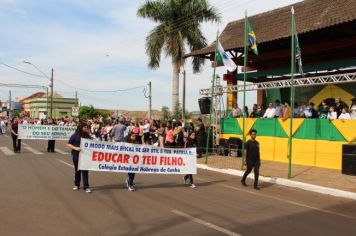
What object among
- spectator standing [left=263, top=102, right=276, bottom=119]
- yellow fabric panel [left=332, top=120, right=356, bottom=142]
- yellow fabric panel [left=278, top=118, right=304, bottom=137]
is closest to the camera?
yellow fabric panel [left=332, top=120, right=356, bottom=142]

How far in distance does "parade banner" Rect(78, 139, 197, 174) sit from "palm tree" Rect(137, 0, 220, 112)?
21336 millimetres

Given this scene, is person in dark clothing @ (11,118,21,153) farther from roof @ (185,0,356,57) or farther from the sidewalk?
roof @ (185,0,356,57)

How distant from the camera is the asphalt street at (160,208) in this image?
7.34 m

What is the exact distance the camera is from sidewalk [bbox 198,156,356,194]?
13641 millimetres

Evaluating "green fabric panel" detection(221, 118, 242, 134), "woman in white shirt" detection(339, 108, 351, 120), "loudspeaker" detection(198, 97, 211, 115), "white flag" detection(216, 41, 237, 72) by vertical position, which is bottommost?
"green fabric panel" detection(221, 118, 242, 134)

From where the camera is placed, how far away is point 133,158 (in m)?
11.8

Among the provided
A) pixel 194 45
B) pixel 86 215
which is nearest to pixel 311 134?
pixel 86 215

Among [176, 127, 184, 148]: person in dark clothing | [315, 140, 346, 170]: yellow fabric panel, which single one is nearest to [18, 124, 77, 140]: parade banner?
[176, 127, 184, 148]: person in dark clothing

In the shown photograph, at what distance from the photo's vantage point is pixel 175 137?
20.3 m

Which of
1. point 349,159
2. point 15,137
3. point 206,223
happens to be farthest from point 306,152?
point 15,137

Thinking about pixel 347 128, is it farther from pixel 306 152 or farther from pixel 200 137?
pixel 200 137

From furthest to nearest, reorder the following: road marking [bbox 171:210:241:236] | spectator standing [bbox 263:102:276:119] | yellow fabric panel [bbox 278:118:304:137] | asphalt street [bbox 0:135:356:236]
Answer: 1. spectator standing [bbox 263:102:276:119]
2. yellow fabric panel [bbox 278:118:304:137]
3. asphalt street [bbox 0:135:356:236]
4. road marking [bbox 171:210:241:236]

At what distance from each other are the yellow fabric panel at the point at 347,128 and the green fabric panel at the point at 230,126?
5.92 m

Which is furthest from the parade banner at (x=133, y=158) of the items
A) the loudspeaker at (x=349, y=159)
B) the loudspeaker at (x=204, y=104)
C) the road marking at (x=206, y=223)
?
the loudspeaker at (x=204, y=104)
